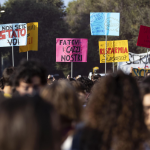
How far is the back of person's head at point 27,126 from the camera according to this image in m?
1.17

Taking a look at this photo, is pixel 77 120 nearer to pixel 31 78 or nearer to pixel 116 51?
pixel 31 78

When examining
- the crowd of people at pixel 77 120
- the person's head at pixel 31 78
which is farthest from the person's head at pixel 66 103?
the person's head at pixel 31 78

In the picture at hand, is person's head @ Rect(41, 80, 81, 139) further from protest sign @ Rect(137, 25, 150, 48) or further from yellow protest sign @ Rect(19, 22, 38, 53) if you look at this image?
protest sign @ Rect(137, 25, 150, 48)

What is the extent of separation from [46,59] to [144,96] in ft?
95.2

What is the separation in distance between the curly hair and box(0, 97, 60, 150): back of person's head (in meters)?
0.34

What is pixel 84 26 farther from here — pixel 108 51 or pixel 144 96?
pixel 144 96

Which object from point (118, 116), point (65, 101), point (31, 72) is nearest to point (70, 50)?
point (31, 72)

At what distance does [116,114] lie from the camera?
1503mm

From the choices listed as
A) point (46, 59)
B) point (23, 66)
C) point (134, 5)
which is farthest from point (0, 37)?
point (134, 5)

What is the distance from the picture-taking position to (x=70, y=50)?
9281mm

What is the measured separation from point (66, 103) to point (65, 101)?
0.04ft

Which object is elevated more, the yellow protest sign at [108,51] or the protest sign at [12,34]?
the protest sign at [12,34]

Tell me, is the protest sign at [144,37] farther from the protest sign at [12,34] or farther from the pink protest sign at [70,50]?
the protest sign at [12,34]

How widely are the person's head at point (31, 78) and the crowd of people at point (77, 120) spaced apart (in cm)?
58
